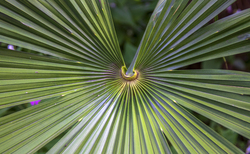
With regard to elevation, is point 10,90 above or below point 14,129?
above

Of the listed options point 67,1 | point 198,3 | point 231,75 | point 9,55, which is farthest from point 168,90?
point 9,55

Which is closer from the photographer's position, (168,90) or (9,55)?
(9,55)

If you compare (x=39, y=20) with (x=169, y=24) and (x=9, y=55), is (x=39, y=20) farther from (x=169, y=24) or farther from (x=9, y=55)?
(x=169, y=24)

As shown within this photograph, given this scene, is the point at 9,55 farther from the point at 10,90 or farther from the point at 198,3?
the point at 198,3

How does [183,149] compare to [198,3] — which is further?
[183,149]

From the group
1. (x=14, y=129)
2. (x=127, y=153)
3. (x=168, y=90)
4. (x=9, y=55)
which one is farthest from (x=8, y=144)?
(x=168, y=90)

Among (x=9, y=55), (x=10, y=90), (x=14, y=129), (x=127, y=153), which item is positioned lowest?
(x=127, y=153)
